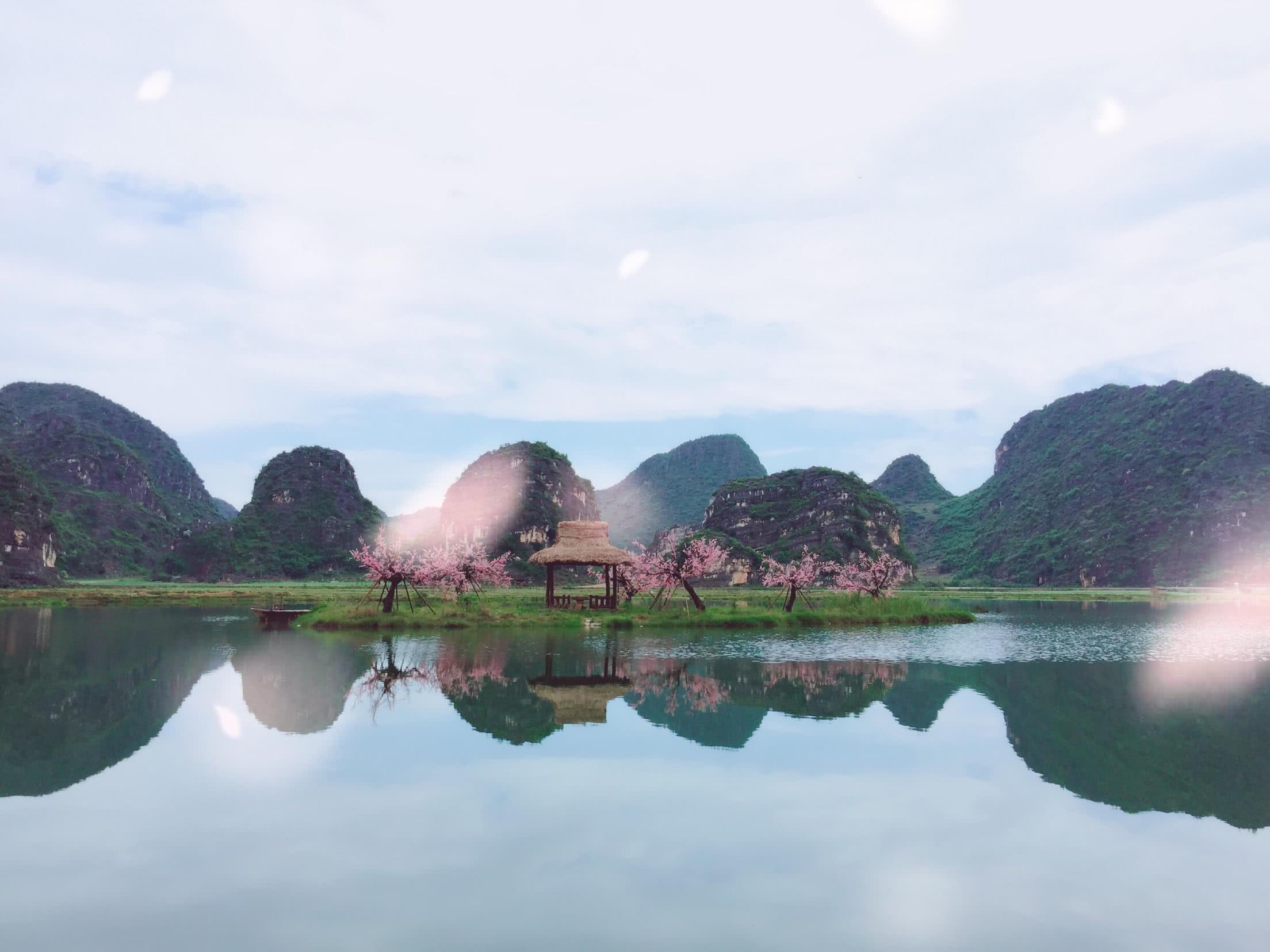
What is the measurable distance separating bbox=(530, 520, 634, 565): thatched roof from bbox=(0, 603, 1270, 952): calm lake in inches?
859

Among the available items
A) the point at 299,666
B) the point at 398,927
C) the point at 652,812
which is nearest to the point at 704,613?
the point at 299,666

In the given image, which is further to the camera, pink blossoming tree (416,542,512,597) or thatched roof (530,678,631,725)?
pink blossoming tree (416,542,512,597)

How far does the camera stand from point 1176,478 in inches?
6009

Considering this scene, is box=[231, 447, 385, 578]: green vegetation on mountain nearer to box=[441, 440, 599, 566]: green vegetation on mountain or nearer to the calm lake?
box=[441, 440, 599, 566]: green vegetation on mountain

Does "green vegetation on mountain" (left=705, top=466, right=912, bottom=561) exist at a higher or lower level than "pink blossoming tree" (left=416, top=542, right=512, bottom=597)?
higher

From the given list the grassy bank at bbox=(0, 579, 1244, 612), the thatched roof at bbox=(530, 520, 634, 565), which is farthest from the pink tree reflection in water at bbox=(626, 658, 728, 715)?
the thatched roof at bbox=(530, 520, 634, 565)

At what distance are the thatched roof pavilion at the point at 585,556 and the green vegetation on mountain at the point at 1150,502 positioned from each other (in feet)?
372

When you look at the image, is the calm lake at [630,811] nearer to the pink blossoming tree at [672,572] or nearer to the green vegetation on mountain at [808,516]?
the pink blossoming tree at [672,572]

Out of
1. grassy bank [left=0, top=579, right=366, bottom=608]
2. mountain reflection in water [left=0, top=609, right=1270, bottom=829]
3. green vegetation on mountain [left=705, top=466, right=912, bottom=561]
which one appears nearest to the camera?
mountain reflection in water [left=0, top=609, right=1270, bottom=829]

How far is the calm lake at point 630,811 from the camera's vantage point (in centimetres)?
801

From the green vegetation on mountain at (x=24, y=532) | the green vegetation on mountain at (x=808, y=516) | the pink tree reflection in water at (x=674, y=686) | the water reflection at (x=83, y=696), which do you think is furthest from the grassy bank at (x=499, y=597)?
the green vegetation on mountain at (x=808, y=516)

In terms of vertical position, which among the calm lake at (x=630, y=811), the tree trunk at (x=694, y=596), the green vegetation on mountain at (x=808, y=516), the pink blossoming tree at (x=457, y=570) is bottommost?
the calm lake at (x=630, y=811)

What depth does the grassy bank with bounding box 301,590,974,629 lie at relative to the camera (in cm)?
4162

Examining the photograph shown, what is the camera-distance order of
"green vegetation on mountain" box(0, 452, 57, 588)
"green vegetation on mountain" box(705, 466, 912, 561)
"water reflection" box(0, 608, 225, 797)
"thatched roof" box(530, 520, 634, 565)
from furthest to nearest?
"green vegetation on mountain" box(705, 466, 912, 561)
"green vegetation on mountain" box(0, 452, 57, 588)
"thatched roof" box(530, 520, 634, 565)
"water reflection" box(0, 608, 225, 797)
